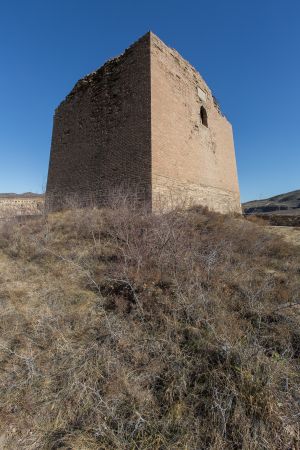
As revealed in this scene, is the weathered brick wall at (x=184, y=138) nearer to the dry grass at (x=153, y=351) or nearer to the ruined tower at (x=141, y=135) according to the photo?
the ruined tower at (x=141, y=135)

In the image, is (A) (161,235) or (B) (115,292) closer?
(B) (115,292)

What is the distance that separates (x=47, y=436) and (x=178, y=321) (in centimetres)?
170

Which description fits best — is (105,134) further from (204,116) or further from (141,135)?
(204,116)

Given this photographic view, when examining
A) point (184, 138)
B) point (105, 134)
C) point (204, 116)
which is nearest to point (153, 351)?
point (184, 138)

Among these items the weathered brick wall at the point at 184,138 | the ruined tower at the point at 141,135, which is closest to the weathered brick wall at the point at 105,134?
the ruined tower at the point at 141,135

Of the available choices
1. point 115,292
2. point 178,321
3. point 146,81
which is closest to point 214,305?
point 178,321

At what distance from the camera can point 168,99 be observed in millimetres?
8156

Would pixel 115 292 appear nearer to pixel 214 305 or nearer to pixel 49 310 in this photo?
pixel 49 310

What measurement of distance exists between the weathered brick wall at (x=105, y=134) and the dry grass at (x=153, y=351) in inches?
139

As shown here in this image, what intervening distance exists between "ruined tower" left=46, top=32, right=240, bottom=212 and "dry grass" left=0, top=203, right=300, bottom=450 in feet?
10.6

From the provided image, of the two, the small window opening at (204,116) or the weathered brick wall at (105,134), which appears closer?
the weathered brick wall at (105,134)

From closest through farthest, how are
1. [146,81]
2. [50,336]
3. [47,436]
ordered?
1. [47,436]
2. [50,336]
3. [146,81]

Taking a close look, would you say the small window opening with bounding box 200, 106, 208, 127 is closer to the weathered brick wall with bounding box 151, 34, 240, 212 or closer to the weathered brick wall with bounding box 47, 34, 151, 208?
the weathered brick wall with bounding box 151, 34, 240, 212

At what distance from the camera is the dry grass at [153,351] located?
1.99 metres
